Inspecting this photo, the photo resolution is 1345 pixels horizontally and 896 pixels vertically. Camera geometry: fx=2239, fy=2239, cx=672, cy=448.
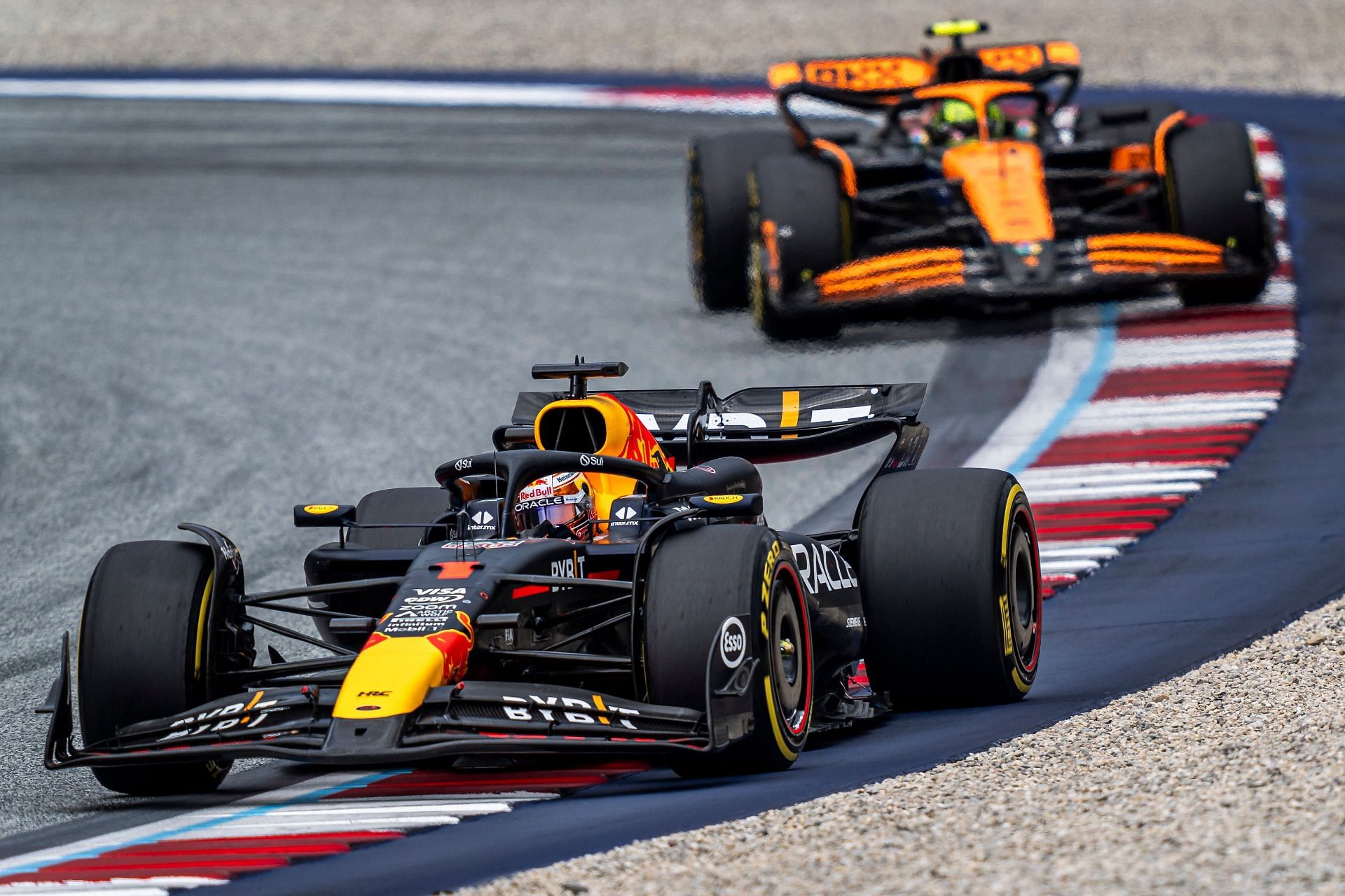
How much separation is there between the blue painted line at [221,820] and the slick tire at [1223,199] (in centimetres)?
1021

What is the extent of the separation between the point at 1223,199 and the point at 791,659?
10089mm

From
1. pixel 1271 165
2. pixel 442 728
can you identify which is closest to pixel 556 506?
pixel 442 728

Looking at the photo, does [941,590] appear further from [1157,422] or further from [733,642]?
[1157,422]

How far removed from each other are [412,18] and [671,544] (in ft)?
93.6

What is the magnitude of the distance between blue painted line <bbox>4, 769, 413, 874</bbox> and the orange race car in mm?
8819

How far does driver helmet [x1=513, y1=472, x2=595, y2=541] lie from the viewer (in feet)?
28.8

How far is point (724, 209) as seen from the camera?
1838 centimetres

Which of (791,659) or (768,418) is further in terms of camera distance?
(768,418)

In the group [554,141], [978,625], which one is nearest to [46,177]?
[554,141]

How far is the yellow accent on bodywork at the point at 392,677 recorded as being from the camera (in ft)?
23.8

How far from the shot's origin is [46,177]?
25.2 m

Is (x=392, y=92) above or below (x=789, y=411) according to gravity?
above

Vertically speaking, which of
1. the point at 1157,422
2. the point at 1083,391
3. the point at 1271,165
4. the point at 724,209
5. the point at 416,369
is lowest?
the point at 1157,422

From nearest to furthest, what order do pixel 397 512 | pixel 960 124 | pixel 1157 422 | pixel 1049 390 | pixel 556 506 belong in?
pixel 556 506, pixel 397 512, pixel 1157 422, pixel 1049 390, pixel 960 124
